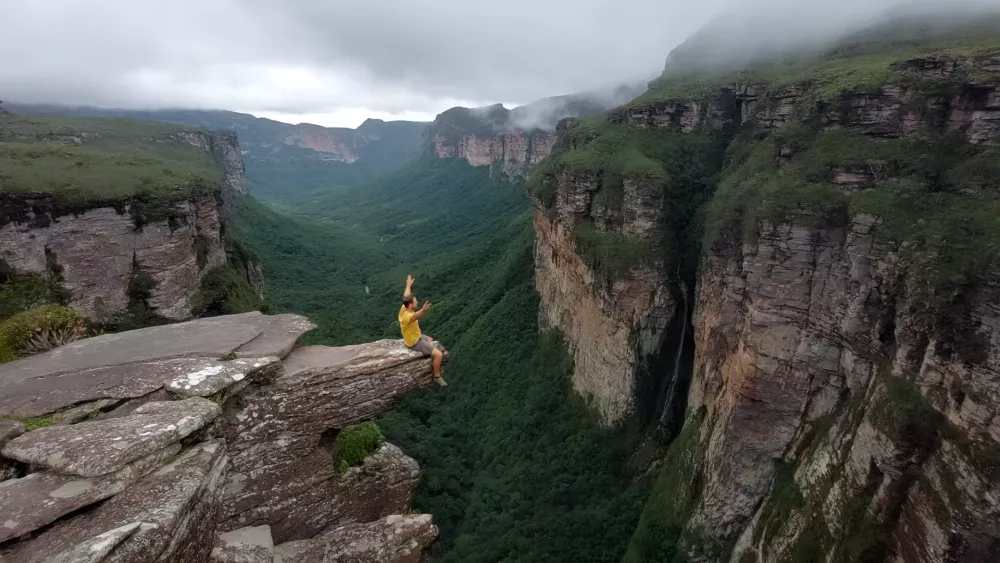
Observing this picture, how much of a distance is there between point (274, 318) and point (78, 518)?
5.47 meters

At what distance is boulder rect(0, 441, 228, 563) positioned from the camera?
536 centimetres

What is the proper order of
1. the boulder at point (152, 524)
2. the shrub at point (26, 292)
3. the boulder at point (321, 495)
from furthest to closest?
the shrub at point (26, 292), the boulder at point (321, 495), the boulder at point (152, 524)

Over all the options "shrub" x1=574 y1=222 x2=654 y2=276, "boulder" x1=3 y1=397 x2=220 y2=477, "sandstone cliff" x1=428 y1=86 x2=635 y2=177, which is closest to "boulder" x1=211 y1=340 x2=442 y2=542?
"boulder" x1=3 y1=397 x2=220 y2=477

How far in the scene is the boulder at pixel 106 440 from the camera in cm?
617

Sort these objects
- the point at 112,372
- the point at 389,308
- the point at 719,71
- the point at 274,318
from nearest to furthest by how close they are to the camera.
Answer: the point at 112,372
the point at 274,318
the point at 719,71
the point at 389,308

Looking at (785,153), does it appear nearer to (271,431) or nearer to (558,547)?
(558,547)

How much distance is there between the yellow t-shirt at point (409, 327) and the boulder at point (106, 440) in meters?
3.63

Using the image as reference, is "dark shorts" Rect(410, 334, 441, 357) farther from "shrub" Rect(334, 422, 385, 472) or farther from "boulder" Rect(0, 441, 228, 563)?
"boulder" Rect(0, 441, 228, 563)

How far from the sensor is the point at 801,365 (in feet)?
72.4

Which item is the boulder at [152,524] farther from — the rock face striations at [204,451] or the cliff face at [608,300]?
the cliff face at [608,300]

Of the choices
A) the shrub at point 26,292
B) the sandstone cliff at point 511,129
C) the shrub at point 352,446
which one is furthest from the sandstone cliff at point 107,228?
the sandstone cliff at point 511,129

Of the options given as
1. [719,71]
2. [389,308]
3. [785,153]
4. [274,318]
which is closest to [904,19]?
[719,71]

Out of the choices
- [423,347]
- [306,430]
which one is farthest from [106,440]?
[423,347]

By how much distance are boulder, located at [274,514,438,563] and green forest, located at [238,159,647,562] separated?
68.9 feet
